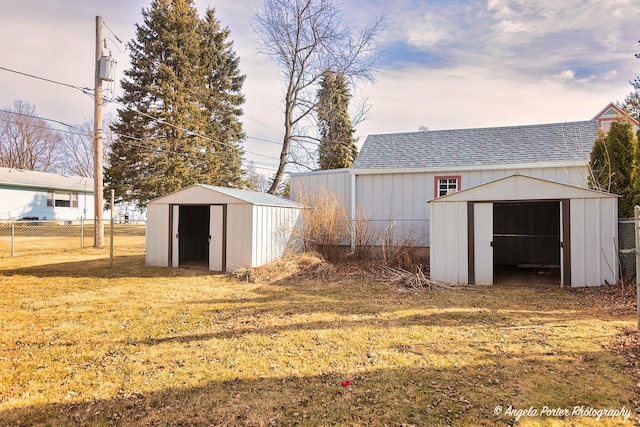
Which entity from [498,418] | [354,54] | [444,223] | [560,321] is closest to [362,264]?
[444,223]

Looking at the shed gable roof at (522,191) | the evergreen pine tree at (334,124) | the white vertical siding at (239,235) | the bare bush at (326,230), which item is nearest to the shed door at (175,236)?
the white vertical siding at (239,235)

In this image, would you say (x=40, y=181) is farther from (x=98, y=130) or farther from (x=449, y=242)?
(x=449, y=242)

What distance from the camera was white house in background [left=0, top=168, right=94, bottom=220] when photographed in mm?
23922

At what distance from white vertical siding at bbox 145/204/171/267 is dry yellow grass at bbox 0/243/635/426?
3.50 meters

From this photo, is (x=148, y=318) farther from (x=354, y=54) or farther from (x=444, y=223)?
(x=354, y=54)

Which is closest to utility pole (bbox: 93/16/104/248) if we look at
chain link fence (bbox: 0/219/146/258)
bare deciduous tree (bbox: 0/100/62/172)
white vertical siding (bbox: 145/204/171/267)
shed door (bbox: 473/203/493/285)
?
chain link fence (bbox: 0/219/146/258)

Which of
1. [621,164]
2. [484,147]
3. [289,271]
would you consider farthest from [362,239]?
[621,164]

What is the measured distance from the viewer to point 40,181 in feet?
85.5

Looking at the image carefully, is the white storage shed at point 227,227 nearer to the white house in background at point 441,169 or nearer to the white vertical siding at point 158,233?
the white vertical siding at point 158,233

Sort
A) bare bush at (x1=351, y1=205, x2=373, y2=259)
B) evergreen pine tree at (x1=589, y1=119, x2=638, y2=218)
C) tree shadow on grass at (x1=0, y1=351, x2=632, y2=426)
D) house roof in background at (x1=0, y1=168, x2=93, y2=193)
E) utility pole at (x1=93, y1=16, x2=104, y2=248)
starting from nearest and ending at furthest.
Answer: tree shadow on grass at (x1=0, y1=351, x2=632, y2=426)
evergreen pine tree at (x1=589, y1=119, x2=638, y2=218)
bare bush at (x1=351, y1=205, x2=373, y2=259)
utility pole at (x1=93, y1=16, x2=104, y2=248)
house roof in background at (x1=0, y1=168, x2=93, y2=193)

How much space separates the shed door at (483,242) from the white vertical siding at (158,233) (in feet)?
26.9

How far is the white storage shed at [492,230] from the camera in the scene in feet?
24.4

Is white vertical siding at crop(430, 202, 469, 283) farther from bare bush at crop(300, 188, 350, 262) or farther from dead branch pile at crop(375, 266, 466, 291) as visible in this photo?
bare bush at crop(300, 188, 350, 262)

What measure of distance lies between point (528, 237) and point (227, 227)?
31.7ft
